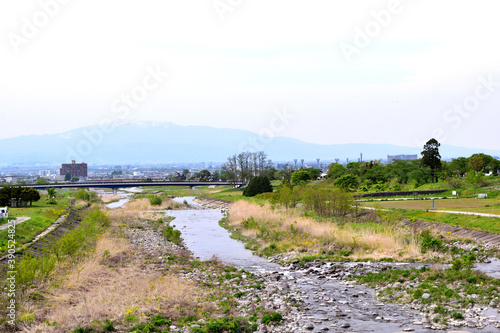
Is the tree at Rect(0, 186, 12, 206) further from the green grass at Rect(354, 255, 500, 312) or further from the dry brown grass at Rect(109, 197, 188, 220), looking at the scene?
the green grass at Rect(354, 255, 500, 312)

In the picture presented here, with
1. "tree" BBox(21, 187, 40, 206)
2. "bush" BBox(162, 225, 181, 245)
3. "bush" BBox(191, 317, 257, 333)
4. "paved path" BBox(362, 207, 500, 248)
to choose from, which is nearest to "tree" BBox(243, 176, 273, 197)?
"tree" BBox(21, 187, 40, 206)

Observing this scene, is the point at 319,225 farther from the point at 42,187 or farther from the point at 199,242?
the point at 42,187

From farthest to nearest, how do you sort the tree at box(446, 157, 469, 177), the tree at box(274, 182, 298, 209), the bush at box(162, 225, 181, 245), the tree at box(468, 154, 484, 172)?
the tree at box(468, 154, 484, 172)
the tree at box(446, 157, 469, 177)
the tree at box(274, 182, 298, 209)
the bush at box(162, 225, 181, 245)

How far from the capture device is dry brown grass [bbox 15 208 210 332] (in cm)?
1845

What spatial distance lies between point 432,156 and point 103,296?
88.6 m

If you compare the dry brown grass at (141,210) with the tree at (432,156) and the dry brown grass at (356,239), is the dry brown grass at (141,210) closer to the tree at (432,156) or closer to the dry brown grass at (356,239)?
the dry brown grass at (356,239)

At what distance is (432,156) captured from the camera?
3831 inches

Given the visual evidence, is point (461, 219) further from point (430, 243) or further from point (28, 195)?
point (28, 195)

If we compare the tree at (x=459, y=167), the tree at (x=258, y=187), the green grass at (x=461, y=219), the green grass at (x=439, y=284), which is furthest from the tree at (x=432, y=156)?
the green grass at (x=439, y=284)

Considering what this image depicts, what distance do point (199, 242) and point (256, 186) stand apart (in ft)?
189

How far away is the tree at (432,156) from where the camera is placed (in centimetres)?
9706

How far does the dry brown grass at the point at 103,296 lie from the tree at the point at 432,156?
80541 mm

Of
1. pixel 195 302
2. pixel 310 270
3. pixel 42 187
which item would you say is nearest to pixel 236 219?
pixel 310 270

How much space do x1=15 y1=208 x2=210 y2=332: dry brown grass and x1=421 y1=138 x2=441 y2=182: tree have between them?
80541 millimetres
